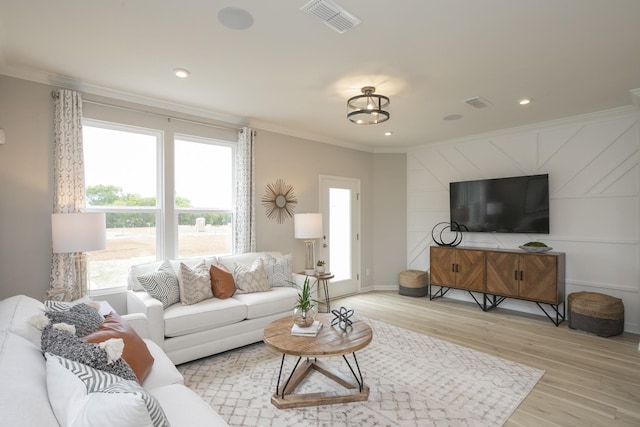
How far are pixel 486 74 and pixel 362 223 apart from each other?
3.51m

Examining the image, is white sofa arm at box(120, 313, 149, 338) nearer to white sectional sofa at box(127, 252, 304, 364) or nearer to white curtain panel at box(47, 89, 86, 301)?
white sectional sofa at box(127, 252, 304, 364)

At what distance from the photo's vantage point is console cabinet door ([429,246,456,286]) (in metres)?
5.20

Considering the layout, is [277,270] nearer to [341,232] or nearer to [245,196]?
[245,196]

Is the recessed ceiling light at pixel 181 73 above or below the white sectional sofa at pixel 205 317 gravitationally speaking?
above

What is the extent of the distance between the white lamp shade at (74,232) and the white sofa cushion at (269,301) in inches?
58.9

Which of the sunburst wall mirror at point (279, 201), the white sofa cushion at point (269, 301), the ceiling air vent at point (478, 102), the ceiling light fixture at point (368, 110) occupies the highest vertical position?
the ceiling air vent at point (478, 102)

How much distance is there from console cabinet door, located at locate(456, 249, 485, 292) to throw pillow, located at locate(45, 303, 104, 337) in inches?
185

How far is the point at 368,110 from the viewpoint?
3252 mm

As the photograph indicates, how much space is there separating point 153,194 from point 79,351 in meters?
2.81

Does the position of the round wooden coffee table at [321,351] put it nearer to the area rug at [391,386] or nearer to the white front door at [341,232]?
the area rug at [391,386]

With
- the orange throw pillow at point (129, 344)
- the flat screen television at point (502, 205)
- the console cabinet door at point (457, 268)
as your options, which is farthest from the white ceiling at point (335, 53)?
the console cabinet door at point (457, 268)

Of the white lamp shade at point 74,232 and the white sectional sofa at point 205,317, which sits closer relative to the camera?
the white lamp shade at point 74,232

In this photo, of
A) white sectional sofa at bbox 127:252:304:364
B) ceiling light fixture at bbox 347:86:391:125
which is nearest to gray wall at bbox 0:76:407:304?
white sectional sofa at bbox 127:252:304:364

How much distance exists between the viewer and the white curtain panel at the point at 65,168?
3.12 m
